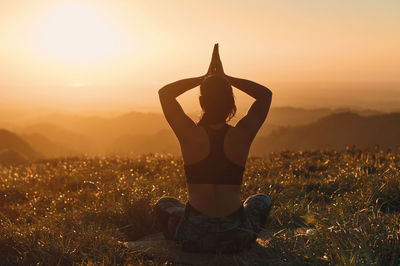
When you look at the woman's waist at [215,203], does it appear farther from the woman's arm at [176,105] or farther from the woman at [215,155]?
the woman's arm at [176,105]

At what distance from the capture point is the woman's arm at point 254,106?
4.25m

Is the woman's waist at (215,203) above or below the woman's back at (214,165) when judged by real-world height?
below

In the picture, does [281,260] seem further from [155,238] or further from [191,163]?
[155,238]

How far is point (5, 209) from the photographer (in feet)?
25.0

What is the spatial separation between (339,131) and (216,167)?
4309 inches

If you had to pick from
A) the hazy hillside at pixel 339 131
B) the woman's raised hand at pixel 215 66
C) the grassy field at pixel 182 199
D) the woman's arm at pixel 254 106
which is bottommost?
the hazy hillside at pixel 339 131

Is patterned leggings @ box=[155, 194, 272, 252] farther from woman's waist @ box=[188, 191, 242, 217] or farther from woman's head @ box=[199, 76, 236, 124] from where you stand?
woman's head @ box=[199, 76, 236, 124]

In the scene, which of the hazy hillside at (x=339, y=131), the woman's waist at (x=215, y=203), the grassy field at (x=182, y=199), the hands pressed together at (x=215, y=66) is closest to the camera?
the grassy field at (x=182, y=199)

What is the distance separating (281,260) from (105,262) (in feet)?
6.10

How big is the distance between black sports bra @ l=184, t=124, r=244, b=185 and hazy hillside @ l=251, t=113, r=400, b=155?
3452 inches

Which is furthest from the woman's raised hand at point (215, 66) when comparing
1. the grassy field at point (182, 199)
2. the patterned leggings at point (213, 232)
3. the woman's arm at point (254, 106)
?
the grassy field at point (182, 199)

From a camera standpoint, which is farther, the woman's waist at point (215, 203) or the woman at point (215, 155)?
the woman's waist at point (215, 203)

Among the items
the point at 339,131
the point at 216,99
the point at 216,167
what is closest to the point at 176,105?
the point at 216,99

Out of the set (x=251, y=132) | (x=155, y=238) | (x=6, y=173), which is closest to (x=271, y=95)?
(x=251, y=132)
